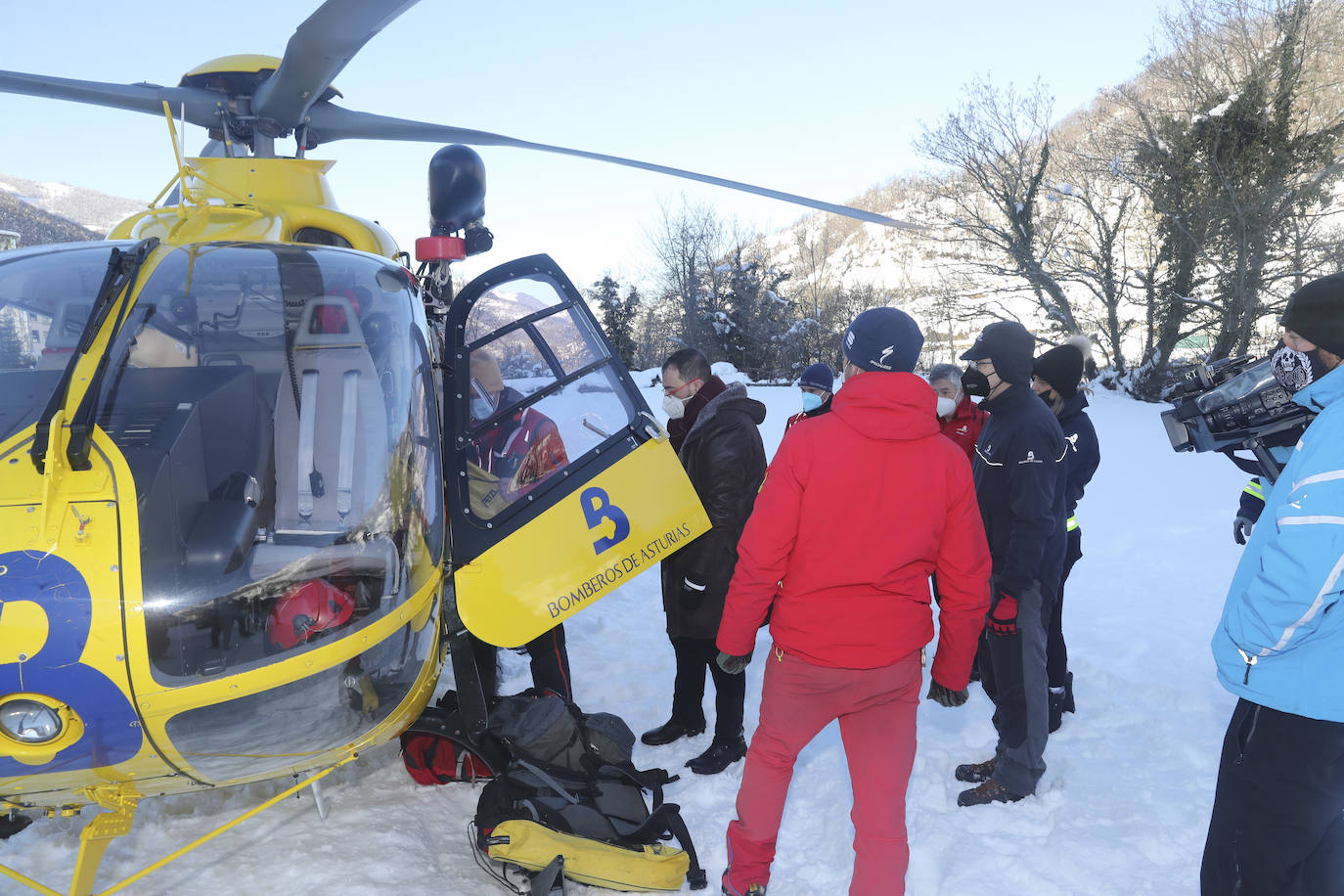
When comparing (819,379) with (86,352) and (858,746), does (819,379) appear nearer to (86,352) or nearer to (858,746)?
(858,746)

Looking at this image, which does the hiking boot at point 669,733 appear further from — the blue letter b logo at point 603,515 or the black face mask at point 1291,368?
the black face mask at point 1291,368

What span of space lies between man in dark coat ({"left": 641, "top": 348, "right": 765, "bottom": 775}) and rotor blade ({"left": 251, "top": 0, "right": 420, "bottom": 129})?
6.57 feet

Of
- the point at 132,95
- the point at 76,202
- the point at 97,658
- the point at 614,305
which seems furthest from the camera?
the point at 614,305

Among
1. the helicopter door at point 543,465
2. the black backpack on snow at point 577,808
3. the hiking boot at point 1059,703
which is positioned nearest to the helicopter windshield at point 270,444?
the helicopter door at point 543,465

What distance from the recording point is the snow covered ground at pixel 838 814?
2664 mm

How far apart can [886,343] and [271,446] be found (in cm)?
186

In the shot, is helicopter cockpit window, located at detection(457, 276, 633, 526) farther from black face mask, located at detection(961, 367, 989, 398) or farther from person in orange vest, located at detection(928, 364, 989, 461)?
person in orange vest, located at detection(928, 364, 989, 461)

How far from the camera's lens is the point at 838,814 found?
10.4 feet

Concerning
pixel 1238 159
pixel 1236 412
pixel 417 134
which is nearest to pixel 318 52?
pixel 417 134

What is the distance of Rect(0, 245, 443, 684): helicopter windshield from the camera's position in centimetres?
213

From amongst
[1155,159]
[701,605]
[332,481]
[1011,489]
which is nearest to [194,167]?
[332,481]

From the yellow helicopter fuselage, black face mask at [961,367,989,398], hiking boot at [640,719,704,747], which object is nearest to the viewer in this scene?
the yellow helicopter fuselage

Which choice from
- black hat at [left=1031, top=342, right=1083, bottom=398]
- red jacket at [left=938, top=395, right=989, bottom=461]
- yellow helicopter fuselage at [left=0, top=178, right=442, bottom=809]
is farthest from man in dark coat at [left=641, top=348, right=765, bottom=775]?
red jacket at [left=938, top=395, right=989, bottom=461]

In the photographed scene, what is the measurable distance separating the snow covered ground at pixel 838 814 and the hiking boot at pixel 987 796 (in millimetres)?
34
